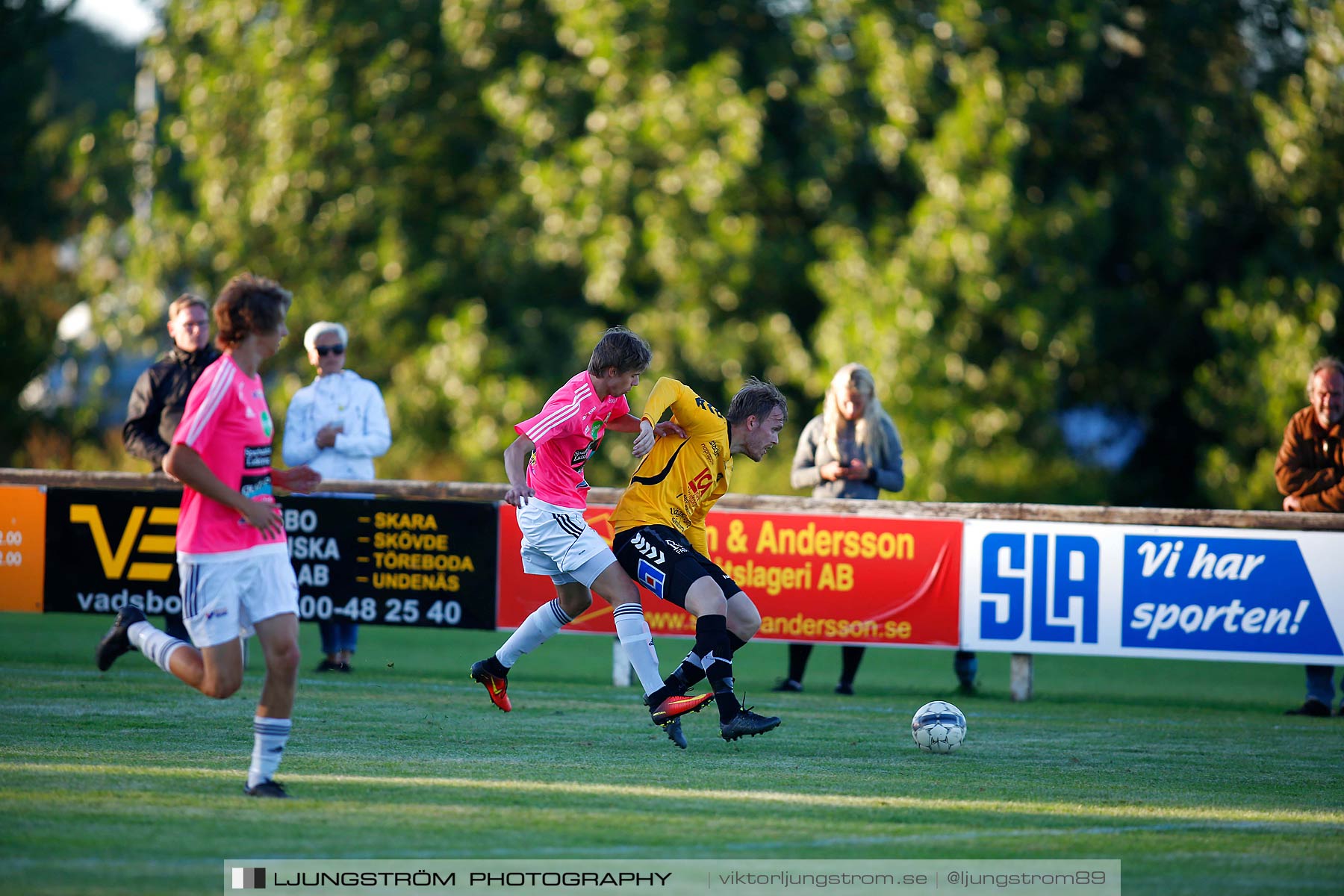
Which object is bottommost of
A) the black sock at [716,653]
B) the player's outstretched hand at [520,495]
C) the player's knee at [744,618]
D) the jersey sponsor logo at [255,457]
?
the black sock at [716,653]

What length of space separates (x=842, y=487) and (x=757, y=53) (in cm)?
1405

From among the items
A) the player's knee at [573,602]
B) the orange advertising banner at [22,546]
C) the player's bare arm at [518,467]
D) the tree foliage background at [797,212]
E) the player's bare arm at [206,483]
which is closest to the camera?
the player's bare arm at [206,483]

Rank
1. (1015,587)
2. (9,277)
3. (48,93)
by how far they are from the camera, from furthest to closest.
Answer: (48,93) → (9,277) → (1015,587)

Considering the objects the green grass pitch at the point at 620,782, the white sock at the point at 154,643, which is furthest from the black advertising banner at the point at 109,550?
the white sock at the point at 154,643

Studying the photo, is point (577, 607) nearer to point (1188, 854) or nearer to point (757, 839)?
point (757, 839)

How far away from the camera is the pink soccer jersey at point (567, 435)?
7.15 metres

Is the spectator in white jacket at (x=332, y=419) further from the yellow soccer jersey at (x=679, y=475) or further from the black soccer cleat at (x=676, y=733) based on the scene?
the black soccer cleat at (x=676, y=733)

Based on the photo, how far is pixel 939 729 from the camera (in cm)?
746

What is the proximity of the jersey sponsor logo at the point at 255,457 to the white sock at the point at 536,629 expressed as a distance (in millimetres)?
2419

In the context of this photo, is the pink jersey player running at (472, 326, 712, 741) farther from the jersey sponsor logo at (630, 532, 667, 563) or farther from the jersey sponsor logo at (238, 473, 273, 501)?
the jersey sponsor logo at (238, 473, 273, 501)

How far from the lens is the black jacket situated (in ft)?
29.2

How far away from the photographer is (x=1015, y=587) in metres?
10.0

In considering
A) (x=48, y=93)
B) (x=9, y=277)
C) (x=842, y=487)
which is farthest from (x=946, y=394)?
(x=48, y=93)

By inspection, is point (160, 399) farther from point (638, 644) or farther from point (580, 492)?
point (638, 644)
